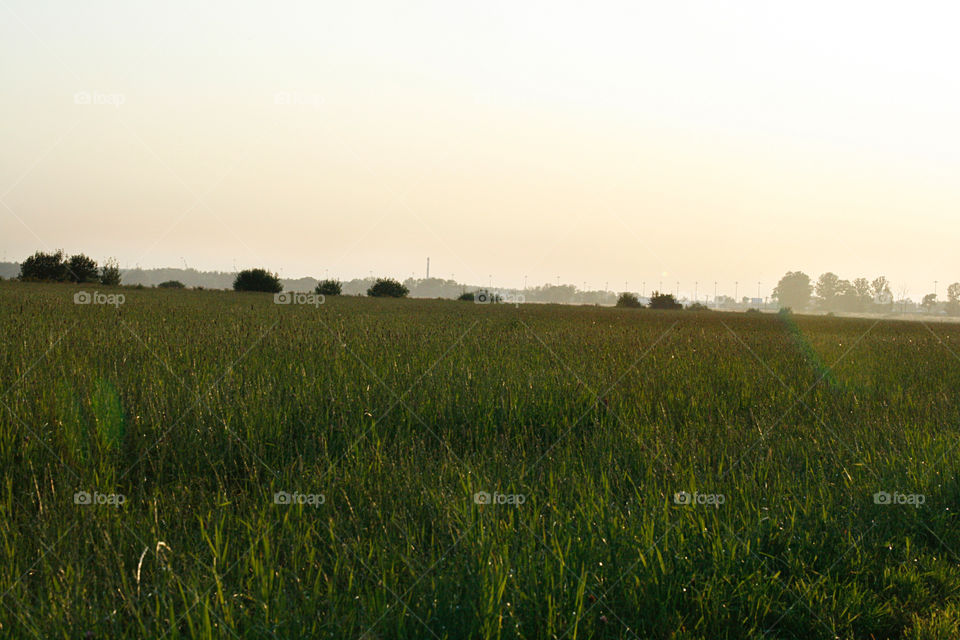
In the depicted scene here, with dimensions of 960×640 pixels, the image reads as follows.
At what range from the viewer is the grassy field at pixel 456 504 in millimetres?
2219

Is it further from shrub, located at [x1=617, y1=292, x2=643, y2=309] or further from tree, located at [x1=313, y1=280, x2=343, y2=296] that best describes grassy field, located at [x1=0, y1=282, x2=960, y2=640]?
shrub, located at [x1=617, y1=292, x2=643, y2=309]

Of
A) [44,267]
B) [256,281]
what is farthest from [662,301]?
[44,267]

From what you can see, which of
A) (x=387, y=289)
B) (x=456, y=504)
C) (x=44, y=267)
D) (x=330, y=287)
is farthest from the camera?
(x=387, y=289)

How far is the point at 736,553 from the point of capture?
8.89 feet

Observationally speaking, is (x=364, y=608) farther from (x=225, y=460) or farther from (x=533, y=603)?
(x=225, y=460)

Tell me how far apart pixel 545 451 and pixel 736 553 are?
1767 mm

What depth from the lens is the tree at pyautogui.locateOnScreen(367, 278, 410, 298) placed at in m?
46.5

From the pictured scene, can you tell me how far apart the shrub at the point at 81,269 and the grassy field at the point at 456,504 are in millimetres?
34125

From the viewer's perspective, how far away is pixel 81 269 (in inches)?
1390

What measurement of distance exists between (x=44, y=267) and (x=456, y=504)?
134 feet

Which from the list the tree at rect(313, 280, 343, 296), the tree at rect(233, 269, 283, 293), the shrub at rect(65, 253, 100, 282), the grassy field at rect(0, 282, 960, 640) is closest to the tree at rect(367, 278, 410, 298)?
the tree at rect(313, 280, 343, 296)

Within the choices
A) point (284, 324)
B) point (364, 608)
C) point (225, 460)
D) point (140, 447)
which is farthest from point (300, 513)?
point (284, 324)

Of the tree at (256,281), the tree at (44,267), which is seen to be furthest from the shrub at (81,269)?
the tree at (256,281)

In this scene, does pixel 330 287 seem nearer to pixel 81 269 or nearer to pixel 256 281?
pixel 256 281
